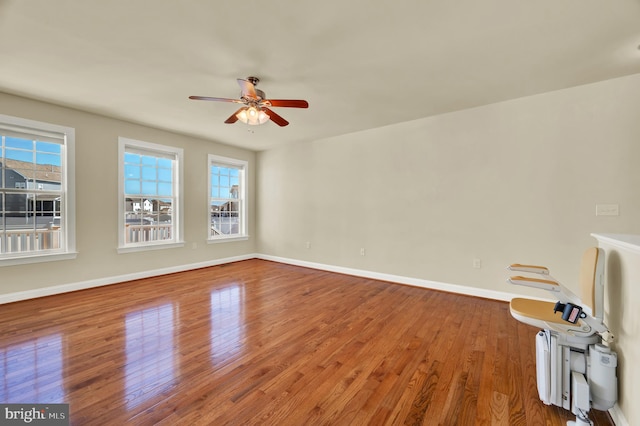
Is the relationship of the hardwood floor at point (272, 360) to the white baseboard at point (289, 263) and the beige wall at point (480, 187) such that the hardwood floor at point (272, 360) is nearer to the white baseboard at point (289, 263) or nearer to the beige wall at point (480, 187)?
the white baseboard at point (289, 263)

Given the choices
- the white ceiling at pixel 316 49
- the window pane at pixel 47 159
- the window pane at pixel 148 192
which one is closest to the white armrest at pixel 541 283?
the white ceiling at pixel 316 49

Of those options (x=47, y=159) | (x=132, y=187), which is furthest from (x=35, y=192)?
(x=132, y=187)

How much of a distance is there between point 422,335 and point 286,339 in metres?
1.32

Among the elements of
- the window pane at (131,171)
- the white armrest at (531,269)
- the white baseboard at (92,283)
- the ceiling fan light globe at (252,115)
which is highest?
the ceiling fan light globe at (252,115)

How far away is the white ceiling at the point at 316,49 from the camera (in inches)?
75.9

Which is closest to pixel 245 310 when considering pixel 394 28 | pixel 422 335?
pixel 422 335

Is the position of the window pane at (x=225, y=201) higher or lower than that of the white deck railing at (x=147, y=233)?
higher

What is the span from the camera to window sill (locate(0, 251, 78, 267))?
3.34 meters

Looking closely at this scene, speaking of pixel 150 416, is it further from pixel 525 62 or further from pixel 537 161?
pixel 537 161

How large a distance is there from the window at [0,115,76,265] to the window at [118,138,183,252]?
66 cm

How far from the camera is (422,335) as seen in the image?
8.47 ft

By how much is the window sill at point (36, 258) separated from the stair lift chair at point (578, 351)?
17.4 feet

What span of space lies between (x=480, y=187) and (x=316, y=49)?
9.34 ft

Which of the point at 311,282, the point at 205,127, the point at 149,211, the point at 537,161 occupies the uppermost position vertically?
the point at 205,127
